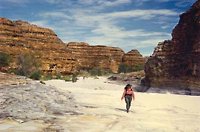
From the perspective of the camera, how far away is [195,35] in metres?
41.3

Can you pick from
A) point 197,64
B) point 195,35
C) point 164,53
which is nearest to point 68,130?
point 197,64

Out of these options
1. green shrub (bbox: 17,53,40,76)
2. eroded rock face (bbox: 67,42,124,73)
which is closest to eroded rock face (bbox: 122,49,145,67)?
eroded rock face (bbox: 67,42,124,73)

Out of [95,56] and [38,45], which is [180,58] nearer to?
[38,45]

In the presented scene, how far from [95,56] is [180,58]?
151490 millimetres

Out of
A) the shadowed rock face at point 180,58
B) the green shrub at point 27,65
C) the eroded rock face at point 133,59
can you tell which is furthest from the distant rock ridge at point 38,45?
the eroded rock face at point 133,59

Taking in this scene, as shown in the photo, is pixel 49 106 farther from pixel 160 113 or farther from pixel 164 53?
pixel 164 53

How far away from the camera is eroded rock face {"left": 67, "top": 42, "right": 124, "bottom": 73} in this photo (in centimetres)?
18875

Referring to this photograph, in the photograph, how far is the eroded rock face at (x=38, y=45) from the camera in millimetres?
88562

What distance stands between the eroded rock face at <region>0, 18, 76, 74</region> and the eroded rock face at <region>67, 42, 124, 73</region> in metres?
85.9

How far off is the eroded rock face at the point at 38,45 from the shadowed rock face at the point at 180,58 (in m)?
43.2

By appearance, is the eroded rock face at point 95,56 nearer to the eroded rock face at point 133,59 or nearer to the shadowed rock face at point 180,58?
the eroded rock face at point 133,59

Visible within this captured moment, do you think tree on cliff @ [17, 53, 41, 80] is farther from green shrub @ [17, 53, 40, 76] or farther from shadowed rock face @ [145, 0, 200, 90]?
shadowed rock face @ [145, 0, 200, 90]

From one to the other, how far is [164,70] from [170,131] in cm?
3265

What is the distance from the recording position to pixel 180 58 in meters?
43.3
